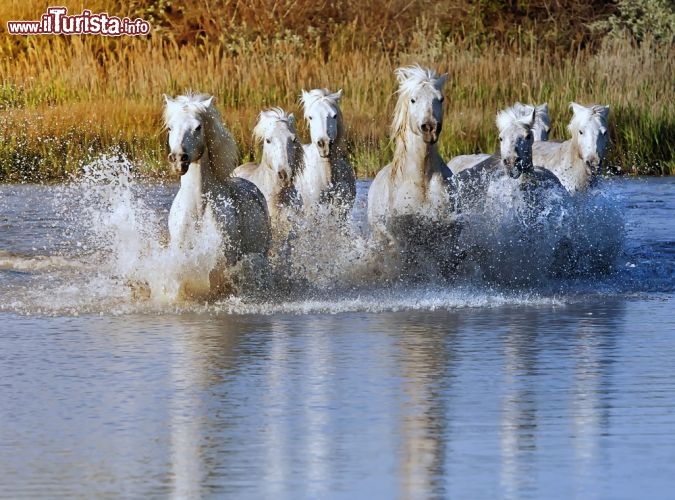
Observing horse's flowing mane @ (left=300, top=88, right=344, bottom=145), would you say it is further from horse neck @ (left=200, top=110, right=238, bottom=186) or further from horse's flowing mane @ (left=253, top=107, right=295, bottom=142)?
horse neck @ (left=200, top=110, right=238, bottom=186)

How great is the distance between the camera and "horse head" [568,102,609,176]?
1315cm

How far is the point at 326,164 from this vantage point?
13.1 metres

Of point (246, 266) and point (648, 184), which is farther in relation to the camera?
point (648, 184)

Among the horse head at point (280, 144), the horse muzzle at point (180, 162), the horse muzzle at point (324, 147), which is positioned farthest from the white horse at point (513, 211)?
the horse muzzle at point (180, 162)

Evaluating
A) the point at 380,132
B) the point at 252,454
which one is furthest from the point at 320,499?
the point at 380,132

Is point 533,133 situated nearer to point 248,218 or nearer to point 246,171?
point 246,171

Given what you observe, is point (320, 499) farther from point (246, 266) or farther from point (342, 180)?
point (342, 180)

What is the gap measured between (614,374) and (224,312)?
3258mm

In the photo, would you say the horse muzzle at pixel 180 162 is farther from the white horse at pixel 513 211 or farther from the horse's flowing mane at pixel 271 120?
the white horse at pixel 513 211

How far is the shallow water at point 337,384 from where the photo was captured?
19.7 ft

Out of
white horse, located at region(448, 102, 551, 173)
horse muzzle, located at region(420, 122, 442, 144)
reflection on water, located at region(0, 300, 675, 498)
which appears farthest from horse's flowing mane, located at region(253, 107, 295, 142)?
reflection on water, located at region(0, 300, 675, 498)

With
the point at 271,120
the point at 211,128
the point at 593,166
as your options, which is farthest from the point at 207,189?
the point at 593,166

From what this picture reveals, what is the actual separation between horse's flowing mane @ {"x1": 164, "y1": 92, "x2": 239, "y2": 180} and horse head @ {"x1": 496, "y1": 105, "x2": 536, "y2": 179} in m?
2.17

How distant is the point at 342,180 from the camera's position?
13.2 meters
